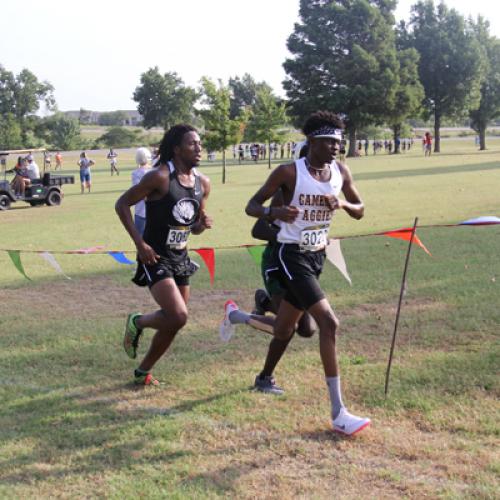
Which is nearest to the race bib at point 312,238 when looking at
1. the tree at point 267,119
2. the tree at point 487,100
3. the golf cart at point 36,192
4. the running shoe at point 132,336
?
the running shoe at point 132,336

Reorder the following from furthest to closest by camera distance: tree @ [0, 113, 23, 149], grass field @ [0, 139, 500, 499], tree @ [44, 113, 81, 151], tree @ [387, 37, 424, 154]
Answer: tree @ [44, 113, 81, 151]
tree @ [0, 113, 23, 149]
tree @ [387, 37, 424, 154]
grass field @ [0, 139, 500, 499]

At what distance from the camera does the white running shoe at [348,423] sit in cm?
431

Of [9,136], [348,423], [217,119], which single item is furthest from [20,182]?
[9,136]

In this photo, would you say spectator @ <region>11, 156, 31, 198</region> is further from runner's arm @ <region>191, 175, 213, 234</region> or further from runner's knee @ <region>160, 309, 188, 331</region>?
runner's knee @ <region>160, 309, 188, 331</region>

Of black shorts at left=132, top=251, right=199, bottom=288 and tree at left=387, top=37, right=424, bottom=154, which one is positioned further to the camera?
tree at left=387, top=37, right=424, bottom=154

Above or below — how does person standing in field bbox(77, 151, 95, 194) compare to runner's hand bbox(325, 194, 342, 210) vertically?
below

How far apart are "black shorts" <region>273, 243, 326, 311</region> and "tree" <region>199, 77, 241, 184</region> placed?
26208mm

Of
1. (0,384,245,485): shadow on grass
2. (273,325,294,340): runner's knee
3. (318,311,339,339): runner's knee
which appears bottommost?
(0,384,245,485): shadow on grass

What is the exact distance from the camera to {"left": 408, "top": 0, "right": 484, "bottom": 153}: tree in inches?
2645

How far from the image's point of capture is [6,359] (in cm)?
628

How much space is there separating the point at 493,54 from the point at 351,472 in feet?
261

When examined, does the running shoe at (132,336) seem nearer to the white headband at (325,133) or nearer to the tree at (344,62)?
the white headband at (325,133)

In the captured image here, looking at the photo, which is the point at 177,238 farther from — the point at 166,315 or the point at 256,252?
the point at 256,252

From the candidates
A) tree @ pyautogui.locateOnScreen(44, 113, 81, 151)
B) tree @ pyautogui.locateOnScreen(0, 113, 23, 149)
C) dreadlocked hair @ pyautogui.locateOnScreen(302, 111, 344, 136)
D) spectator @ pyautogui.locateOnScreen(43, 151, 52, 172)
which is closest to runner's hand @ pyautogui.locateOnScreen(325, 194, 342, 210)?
dreadlocked hair @ pyautogui.locateOnScreen(302, 111, 344, 136)
